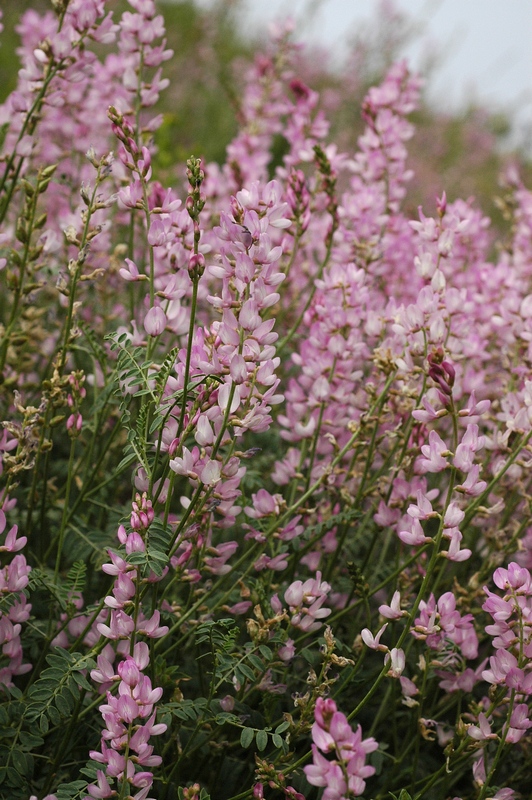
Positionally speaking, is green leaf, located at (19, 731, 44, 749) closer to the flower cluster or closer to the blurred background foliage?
the flower cluster

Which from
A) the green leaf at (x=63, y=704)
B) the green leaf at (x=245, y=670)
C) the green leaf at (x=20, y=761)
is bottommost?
the green leaf at (x=20, y=761)

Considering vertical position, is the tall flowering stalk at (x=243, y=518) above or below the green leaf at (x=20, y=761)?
above

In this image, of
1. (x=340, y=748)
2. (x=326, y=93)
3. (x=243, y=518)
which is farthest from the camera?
(x=326, y=93)

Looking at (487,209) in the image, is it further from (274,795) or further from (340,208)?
(274,795)

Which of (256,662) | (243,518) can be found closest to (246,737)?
(256,662)

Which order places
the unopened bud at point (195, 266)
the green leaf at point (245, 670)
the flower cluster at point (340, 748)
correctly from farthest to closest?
1. the green leaf at point (245, 670)
2. the unopened bud at point (195, 266)
3. the flower cluster at point (340, 748)

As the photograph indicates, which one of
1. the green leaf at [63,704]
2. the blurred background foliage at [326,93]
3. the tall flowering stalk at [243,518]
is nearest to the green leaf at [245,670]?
the tall flowering stalk at [243,518]

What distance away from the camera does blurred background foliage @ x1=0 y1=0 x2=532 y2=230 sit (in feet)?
20.5

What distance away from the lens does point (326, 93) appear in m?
7.27

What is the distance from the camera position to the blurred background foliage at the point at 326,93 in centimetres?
623

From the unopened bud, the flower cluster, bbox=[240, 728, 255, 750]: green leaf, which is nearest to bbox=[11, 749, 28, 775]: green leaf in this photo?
bbox=[240, 728, 255, 750]: green leaf

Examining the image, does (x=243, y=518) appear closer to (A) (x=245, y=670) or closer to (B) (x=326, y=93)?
(A) (x=245, y=670)

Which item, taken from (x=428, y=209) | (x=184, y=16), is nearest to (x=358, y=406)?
(x=428, y=209)

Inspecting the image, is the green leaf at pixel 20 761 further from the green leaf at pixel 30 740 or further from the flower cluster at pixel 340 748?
the flower cluster at pixel 340 748
